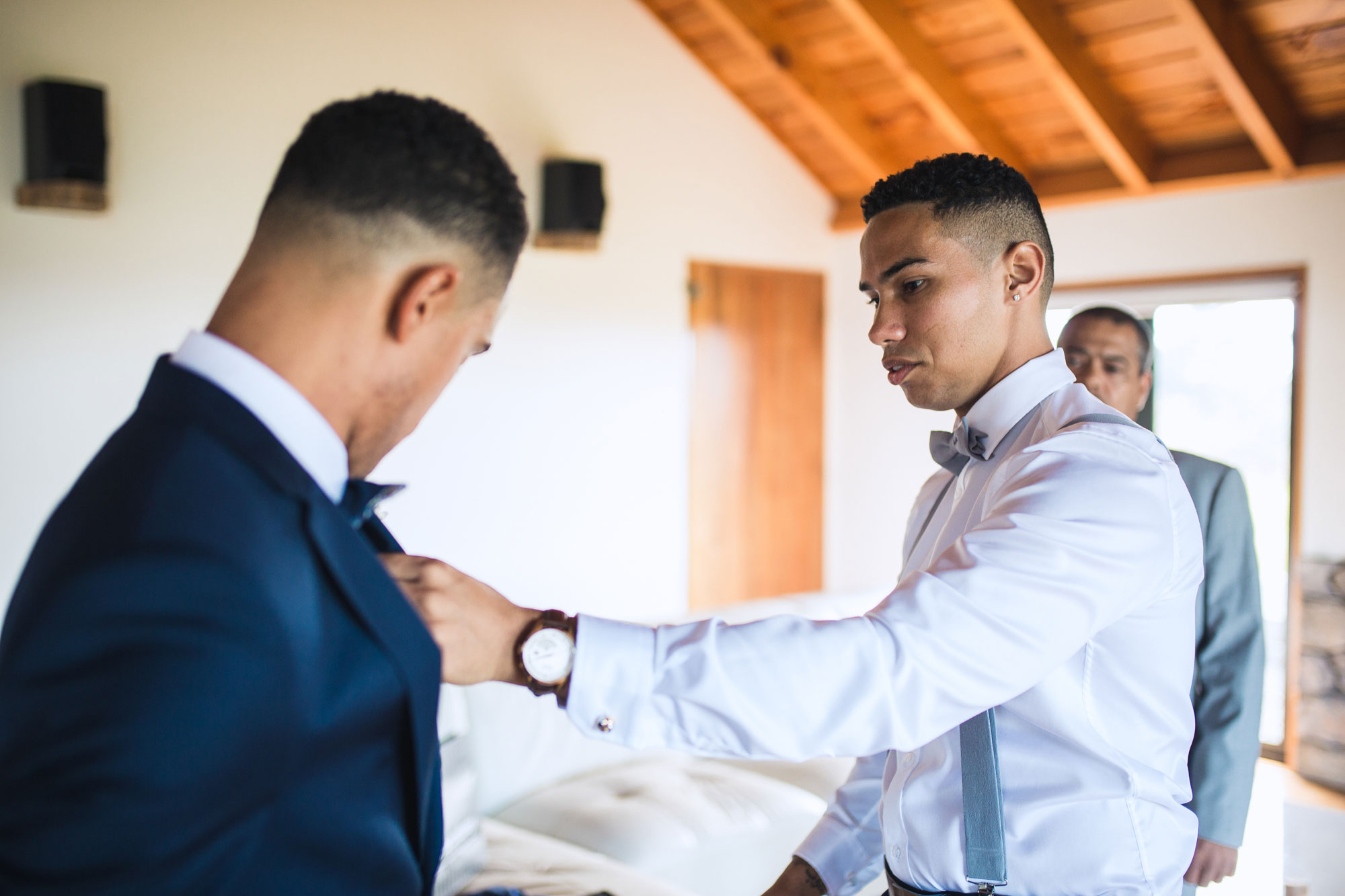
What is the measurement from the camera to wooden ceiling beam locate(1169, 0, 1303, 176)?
146 inches

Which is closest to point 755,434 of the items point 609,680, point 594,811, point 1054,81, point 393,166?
point 1054,81

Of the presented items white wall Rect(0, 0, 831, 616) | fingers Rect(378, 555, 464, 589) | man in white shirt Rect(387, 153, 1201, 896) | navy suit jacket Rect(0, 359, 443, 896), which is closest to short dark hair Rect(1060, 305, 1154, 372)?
man in white shirt Rect(387, 153, 1201, 896)

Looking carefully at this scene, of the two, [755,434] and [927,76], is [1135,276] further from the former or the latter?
[755,434]

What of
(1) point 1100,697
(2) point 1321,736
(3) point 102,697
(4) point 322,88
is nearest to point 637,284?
(4) point 322,88

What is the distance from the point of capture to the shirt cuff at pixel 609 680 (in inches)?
35.2

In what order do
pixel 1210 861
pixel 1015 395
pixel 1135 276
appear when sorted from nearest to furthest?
pixel 1015 395
pixel 1210 861
pixel 1135 276

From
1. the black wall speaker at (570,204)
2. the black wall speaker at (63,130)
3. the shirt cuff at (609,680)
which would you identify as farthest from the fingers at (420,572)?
the black wall speaker at (570,204)

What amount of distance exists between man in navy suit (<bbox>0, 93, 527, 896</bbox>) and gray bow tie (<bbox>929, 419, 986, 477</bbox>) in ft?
2.35

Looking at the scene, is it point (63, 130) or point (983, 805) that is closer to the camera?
point (983, 805)

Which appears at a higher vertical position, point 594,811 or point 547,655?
point 547,655

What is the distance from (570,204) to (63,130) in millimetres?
2014

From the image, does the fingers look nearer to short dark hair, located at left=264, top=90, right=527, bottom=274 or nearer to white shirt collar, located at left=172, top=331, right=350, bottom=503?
white shirt collar, located at left=172, top=331, right=350, bottom=503

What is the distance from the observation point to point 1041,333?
1356 mm

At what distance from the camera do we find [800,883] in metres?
1.42
